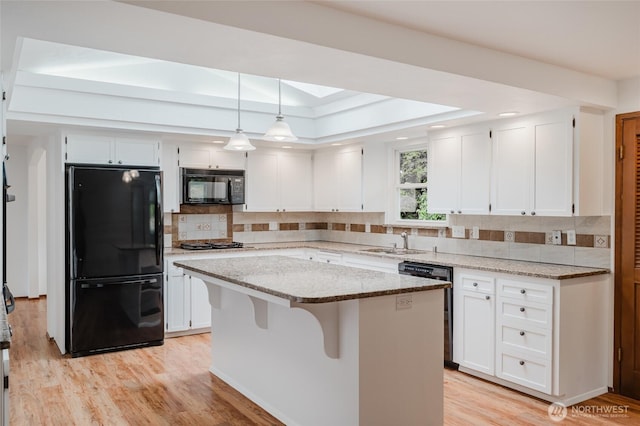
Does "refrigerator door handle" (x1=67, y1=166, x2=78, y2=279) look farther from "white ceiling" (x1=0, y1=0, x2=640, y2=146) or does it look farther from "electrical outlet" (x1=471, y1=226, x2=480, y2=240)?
"electrical outlet" (x1=471, y1=226, x2=480, y2=240)

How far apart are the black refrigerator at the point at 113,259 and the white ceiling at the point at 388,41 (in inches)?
73.8

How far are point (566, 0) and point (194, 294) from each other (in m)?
4.43

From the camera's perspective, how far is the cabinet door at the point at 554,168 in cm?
380

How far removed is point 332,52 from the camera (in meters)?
2.52

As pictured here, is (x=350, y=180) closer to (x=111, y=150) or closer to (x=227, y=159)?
(x=227, y=159)

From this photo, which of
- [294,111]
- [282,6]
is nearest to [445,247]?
[294,111]

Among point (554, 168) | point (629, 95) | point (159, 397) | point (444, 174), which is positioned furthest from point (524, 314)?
point (159, 397)

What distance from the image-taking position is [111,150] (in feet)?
16.3

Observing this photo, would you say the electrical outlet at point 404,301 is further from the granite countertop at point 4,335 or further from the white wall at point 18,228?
the white wall at point 18,228

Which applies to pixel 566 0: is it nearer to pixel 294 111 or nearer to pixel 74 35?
pixel 74 35

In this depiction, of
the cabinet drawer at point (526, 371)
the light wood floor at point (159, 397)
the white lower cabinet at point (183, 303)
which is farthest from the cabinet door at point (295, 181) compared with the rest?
the cabinet drawer at point (526, 371)

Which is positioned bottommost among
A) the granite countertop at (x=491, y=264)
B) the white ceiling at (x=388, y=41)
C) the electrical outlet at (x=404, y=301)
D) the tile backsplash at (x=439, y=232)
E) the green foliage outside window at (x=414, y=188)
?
the electrical outlet at (x=404, y=301)

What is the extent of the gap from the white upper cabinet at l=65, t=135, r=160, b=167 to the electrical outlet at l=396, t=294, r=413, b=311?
10.7 feet

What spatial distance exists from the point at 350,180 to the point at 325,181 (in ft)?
1.50
